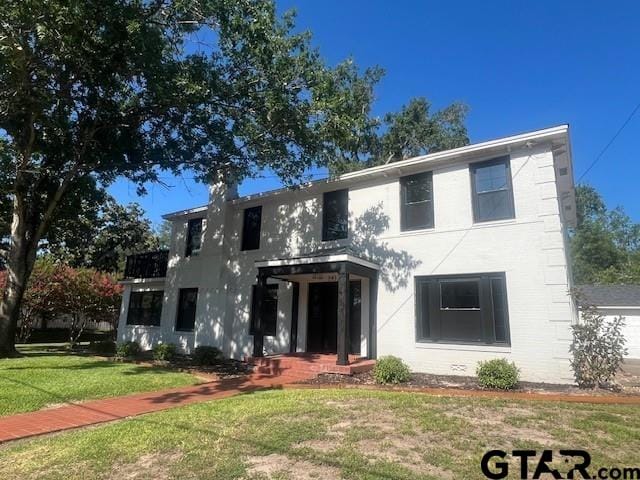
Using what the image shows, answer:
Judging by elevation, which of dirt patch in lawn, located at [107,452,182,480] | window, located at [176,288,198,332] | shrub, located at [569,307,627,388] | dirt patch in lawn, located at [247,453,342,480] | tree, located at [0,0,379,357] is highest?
tree, located at [0,0,379,357]

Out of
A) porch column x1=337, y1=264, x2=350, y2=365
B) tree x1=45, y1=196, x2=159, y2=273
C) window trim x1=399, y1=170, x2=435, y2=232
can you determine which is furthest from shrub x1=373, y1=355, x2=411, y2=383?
tree x1=45, y1=196, x2=159, y2=273

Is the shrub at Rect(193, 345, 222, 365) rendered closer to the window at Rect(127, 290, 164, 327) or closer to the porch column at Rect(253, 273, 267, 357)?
the porch column at Rect(253, 273, 267, 357)

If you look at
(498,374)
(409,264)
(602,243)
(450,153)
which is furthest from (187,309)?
(602,243)

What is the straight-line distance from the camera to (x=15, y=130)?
13211 millimetres

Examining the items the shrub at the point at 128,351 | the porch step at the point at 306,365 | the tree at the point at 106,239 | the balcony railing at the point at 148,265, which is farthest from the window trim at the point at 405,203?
the tree at the point at 106,239

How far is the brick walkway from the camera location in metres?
6.40

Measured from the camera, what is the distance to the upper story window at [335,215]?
44.9 feet

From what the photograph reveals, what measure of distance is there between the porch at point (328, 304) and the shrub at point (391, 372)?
41.8 inches

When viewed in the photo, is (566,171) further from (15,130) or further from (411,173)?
(15,130)

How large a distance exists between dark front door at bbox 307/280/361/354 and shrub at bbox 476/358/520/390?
14.9 ft

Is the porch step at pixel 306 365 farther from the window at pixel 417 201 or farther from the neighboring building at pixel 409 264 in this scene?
the window at pixel 417 201

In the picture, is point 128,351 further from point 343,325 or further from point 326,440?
point 326,440

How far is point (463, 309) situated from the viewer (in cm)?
1084

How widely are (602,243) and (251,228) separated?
131 feet
